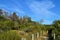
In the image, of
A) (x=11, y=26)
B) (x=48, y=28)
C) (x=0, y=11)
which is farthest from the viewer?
(x=0, y=11)

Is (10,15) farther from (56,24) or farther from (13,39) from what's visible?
(13,39)

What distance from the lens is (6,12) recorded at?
1001 inches

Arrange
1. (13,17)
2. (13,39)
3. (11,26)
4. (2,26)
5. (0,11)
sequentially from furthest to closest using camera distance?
(0,11), (13,17), (11,26), (2,26), (13,39)

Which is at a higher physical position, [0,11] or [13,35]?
[0,11]

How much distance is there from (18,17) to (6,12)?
80.8 inches

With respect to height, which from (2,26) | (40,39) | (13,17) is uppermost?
(13,17)

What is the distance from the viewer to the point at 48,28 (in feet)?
75.0

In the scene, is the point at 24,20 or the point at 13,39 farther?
the point at 24,20

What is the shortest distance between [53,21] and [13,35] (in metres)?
13.8

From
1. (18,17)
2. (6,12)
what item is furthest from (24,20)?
(6,12)

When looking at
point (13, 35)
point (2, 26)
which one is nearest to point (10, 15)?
point (2, 26)

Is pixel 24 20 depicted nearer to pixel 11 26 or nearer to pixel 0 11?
pixel 0 11

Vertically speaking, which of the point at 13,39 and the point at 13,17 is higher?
the point at 13,17

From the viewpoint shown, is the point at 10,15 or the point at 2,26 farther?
the point at 10,15
